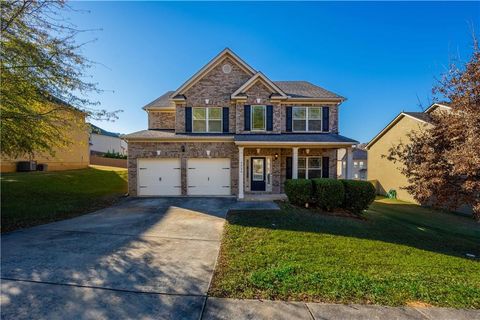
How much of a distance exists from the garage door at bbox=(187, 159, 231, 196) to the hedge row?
14.1 ft

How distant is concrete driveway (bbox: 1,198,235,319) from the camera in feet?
10.7

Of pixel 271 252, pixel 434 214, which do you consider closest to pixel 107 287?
pixel 271 252

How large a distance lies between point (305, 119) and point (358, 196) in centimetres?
607

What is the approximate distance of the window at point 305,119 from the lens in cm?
1434

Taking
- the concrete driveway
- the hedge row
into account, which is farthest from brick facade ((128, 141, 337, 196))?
the concrete driveway

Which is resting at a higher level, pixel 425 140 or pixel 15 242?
pixel 425 140

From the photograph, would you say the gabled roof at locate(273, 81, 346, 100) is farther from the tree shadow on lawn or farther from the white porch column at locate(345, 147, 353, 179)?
the tree shadow on lawn

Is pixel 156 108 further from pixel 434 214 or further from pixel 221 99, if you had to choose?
pixel 434 214

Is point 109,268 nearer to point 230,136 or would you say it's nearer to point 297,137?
point 230,136

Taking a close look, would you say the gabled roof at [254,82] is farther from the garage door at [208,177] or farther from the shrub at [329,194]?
the shrub at [329,194]

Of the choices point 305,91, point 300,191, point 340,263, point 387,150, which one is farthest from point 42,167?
point 387,150

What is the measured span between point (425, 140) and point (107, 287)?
9696mm

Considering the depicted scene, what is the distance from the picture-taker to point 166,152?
1302 centimetres

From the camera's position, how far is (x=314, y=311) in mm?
3311
